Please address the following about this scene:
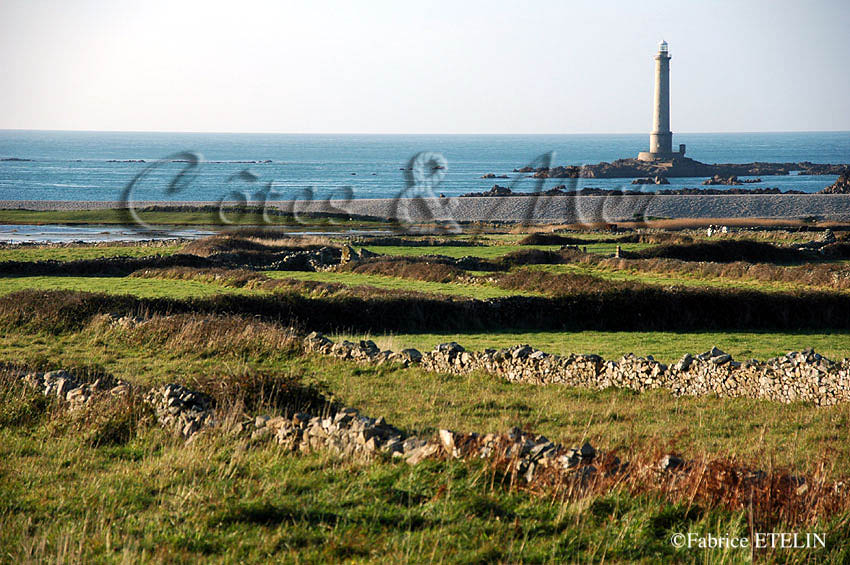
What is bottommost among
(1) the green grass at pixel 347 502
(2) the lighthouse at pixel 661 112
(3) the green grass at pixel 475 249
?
(3) the green grass at pixel 475 249

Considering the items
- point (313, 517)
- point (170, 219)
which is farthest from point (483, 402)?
point (170, 219)

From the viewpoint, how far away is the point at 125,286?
33094 millimetres

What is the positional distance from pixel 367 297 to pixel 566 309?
299 inches

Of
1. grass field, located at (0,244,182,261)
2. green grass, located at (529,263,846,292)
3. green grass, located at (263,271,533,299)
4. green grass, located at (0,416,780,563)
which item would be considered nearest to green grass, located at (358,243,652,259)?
green grass, located at (529,263,846,292)

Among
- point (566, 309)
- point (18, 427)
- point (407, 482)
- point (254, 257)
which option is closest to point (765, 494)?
point (407, 482)

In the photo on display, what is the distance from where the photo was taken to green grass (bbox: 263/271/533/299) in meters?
32.4

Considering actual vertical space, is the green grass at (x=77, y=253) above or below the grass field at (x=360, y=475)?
below

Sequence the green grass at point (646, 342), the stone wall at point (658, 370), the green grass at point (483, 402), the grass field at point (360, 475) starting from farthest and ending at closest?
the green grass at point (646, 342) < the stone wall at point (658, 370) < the green grass at point (483, 402) < the grass field at point (360, 475)

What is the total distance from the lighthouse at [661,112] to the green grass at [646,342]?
136m

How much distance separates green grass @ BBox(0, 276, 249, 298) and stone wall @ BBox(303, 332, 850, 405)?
13570mm

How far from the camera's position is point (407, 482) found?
8.41 meters

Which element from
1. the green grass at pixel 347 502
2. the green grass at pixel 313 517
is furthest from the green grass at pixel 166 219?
the green grass at pixel 313 517

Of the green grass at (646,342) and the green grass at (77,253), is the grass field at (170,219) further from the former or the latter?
the green grass at (646,342)

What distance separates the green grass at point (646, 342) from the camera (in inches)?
846
